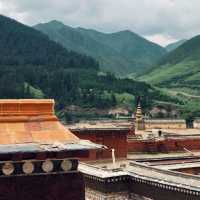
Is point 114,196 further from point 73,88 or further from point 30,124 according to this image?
point 73,88

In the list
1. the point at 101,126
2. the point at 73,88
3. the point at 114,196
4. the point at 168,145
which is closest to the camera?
the point at 114,196

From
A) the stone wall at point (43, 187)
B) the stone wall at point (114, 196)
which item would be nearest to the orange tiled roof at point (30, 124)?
the stone wall at point (43, 187)

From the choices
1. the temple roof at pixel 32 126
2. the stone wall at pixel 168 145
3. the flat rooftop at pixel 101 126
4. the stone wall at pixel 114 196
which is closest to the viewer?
the temple roof at pixel 32 126

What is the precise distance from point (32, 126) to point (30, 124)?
55mm

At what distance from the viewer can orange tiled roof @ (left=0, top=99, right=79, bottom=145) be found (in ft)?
29.7

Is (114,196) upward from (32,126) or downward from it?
downward

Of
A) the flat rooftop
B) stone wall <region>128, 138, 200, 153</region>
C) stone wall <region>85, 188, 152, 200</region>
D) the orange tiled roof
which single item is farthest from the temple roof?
stone wall <region>128, 138, 200, 153</region>

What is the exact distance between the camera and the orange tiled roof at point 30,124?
904 cm

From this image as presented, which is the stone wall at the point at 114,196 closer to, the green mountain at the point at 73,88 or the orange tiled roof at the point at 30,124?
the orange tiled roof at the point at 30,124

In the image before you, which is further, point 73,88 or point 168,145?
point 73,88

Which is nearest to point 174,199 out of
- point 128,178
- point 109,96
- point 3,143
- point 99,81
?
point 128,178

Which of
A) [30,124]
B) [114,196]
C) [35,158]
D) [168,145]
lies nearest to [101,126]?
[168,145]

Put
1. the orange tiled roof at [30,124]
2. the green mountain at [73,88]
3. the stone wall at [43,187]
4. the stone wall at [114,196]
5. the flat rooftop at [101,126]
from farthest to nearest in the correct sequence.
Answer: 1. the green mountain at [73,88]
2. the flat rooftop at [101,126]
3. the stone wall at [114,196]
4. the orange tiled roof at [30,124]
5. the stone wall at [43,187]

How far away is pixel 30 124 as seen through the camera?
9.32 m
